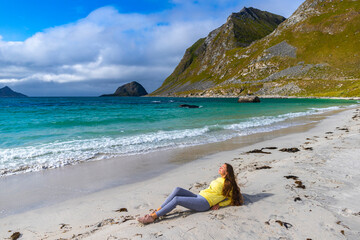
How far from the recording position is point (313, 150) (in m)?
12.1

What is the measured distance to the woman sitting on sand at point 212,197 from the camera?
5688mm

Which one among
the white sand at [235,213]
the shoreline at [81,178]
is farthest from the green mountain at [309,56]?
the white sand at [235,213]

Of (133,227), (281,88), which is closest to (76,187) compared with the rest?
(133,227)

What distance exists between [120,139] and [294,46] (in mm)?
182546

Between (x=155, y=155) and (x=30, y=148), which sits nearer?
(x=155, y=155)

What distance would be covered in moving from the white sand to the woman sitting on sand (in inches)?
8.1

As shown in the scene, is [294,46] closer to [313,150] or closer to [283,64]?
[283,64]

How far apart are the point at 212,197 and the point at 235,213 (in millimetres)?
695

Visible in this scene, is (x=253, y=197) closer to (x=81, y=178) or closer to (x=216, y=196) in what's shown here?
(x=216, y=196)

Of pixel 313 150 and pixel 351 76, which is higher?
pixel 351 76

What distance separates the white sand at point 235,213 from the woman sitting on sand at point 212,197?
207mm

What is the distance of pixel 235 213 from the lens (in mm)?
5559

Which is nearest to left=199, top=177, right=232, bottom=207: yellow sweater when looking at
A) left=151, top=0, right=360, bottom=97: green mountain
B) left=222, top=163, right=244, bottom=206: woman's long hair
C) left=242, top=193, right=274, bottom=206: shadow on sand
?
left=222, top=163, right=244, bottom=206: woman's long hair

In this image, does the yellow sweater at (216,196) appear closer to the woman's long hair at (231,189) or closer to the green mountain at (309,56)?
the woman's long hair at (231,189)
